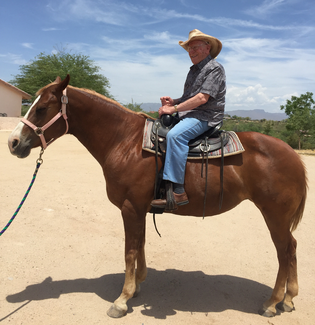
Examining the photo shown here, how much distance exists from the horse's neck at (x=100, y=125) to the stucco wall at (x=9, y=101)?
101 ft

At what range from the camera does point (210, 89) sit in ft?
9.34

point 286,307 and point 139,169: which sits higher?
point 139,169

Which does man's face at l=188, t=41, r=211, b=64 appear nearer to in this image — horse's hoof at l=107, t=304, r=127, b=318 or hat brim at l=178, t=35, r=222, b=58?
hat brim at l=178, t=35, r=222, b=58

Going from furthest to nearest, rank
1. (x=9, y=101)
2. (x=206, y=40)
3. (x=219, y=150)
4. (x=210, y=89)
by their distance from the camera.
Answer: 1. (x=9, y=101)
2. (x=206, y=40)
3. (x=219, y=150)
4. (x=210, y=89)

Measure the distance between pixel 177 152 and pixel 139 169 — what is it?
0.46m

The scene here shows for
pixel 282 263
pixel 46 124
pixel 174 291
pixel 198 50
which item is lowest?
pixel 174 291

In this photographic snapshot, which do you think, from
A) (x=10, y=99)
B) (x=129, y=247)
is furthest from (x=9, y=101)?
(x=129, y=247)

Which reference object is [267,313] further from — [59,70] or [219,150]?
Result: [59,70]

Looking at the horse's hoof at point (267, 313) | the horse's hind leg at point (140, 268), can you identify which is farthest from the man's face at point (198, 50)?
the horse's hoof at point (267, 313)

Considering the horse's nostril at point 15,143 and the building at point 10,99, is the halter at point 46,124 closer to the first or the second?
the horse's nostril at point 15,143

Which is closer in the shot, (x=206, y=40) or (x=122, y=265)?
(x=206, y=40)

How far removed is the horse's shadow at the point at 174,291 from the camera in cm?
312

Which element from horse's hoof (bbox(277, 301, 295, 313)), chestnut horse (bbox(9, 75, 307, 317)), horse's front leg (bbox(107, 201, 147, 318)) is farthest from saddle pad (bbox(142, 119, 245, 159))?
horse's hoof (bbox(277, 301, 295, 313))

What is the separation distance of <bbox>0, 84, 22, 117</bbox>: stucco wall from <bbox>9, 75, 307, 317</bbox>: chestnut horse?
3074 cm
